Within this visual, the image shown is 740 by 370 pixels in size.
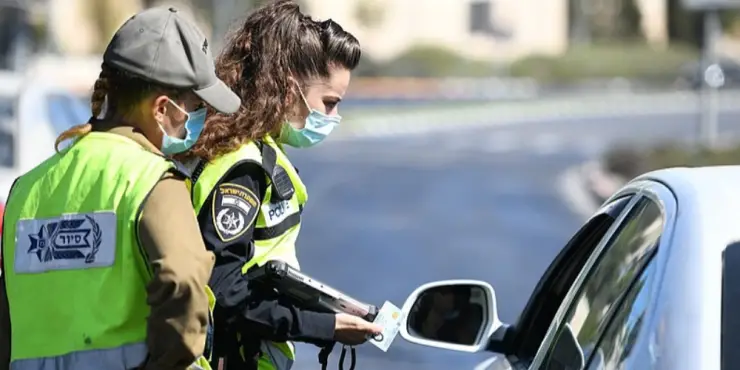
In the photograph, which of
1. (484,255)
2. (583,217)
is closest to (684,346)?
(484,255)

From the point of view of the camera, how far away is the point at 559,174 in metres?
27.3

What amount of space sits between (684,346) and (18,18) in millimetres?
31924

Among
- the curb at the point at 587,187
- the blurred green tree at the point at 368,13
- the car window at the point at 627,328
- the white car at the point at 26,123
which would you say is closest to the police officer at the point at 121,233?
the car window at the point at 627,328

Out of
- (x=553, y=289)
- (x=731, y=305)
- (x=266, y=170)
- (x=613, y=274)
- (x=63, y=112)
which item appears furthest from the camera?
(x=63, y=112)

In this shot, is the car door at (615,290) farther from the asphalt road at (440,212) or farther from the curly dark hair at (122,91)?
the asphalt road at (440,212)

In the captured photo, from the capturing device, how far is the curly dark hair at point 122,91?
9.47 ft

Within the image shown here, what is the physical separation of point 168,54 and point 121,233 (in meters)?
0.37

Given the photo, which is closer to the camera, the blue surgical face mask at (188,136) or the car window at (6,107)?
the blue surgical face mask at (188,136)

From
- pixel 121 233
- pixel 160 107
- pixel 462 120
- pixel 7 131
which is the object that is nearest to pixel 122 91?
pixel 160 107

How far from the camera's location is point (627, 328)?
2656mm

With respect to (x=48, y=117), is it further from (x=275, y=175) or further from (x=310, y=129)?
(x=275, y=175)

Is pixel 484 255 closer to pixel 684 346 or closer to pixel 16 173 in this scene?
pixel 16 173

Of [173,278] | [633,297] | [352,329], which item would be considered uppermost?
[173,278]

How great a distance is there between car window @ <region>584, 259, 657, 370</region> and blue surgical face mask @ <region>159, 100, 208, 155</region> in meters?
0.93
